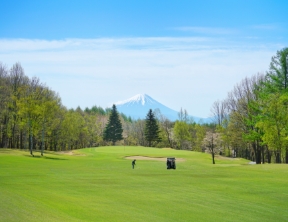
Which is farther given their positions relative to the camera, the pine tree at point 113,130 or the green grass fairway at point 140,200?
the pine tree at point 113,130

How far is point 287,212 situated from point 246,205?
2162mm

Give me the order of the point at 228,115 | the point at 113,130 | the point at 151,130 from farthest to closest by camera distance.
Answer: the point at 113,130 → the point at 151,130 → the point at 228,115

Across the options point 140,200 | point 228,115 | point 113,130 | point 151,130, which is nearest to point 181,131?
point 151,130

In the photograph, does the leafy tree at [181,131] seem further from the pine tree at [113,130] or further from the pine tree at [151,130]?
the pine tree at [113,130]

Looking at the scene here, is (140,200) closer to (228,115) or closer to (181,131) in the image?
(228,115)

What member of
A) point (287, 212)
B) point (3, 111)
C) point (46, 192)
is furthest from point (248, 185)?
point (3, 111)

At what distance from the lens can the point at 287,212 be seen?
1775 cm

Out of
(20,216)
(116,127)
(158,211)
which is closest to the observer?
(20,216)

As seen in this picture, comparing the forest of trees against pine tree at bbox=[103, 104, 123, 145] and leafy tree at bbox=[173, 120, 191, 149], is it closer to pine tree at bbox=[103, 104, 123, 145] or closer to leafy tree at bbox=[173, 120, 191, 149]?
leafy tree at bbox=[173, 120, 191, 149]

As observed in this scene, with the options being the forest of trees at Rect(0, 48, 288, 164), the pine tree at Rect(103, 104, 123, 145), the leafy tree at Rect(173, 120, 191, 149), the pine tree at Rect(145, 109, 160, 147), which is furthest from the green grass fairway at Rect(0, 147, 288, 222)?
the pine tree at Rect(103, 104, 123, 145)

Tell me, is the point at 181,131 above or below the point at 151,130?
below

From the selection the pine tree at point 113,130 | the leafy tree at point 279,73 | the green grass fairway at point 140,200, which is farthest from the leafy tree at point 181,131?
the green grass fairway at point 140,200

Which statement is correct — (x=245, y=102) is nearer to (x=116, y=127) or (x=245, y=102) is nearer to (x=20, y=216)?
(x=20, y=216)

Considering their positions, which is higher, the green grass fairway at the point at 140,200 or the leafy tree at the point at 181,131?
the leafy tree at the point at 181,131
